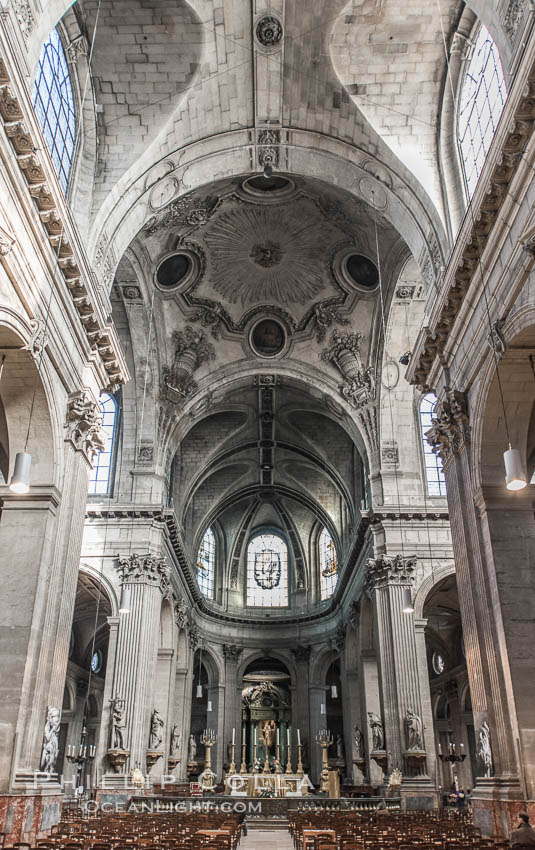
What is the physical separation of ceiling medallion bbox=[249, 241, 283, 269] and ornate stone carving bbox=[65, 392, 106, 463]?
1188 centimetres

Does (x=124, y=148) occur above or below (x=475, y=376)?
above

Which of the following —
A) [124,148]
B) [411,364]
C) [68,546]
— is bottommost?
[68,546]

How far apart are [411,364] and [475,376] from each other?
277 cm

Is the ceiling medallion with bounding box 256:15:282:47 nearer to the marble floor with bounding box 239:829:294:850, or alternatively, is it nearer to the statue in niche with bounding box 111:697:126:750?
the marble floor with bounding box 239:829:294:850

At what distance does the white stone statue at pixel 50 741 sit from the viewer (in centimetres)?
1161

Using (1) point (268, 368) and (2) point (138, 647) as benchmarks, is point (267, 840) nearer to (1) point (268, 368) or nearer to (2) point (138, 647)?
(2) point (138, 647)

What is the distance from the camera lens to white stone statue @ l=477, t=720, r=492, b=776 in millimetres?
11578

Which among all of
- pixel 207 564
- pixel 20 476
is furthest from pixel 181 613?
pixel 20 476

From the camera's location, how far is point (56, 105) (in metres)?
13.9

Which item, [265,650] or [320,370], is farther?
[265,650]

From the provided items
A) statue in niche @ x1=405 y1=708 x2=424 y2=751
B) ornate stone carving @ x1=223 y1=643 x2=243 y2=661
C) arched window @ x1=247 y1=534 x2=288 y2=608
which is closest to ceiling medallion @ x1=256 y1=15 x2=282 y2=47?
statue in niche @ x1=405 y1=708 x2=424 y2=751

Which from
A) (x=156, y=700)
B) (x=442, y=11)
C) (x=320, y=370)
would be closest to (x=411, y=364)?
(x=442, y=11)

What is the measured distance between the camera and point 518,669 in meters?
11.3

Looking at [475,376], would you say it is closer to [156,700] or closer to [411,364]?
[411,364]
